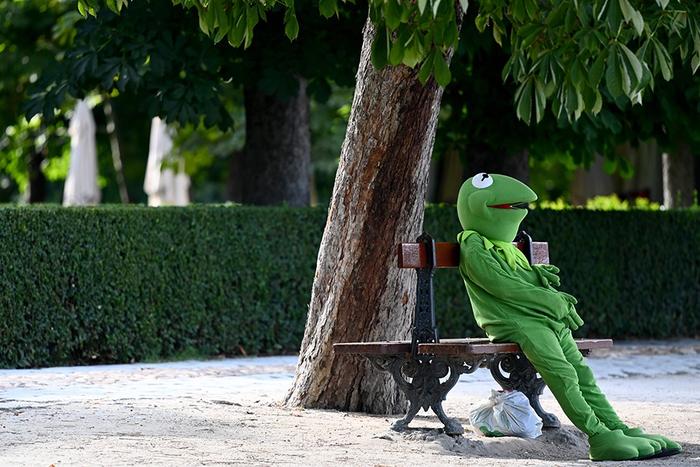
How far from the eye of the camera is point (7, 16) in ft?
67.8

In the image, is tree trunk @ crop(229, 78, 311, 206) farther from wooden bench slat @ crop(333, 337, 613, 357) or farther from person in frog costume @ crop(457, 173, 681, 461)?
wooden bench slat @ crop(333, 337, 613, 357)

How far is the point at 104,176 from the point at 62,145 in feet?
44.1

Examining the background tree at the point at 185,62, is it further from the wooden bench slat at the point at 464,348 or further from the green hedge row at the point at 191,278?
the wooden bench slat at the point at 464,348

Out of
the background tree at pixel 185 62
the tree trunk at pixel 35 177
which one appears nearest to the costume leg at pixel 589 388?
the background tree at pixel 185 62

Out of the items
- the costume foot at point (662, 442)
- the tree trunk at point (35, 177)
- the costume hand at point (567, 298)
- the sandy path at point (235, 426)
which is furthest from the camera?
the tree trunk at point (35, 177)

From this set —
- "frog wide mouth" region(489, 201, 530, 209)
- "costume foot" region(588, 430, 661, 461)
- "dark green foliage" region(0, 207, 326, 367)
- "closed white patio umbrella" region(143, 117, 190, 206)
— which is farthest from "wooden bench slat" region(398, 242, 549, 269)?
"closed white patio umbrella" region(143, 117, 190, 206)

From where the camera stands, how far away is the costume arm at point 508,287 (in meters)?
7.20

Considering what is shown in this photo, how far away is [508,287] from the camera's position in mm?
7215

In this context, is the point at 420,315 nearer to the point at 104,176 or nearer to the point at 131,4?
the point at 131,4

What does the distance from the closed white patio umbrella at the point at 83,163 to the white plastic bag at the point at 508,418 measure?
15.4 m

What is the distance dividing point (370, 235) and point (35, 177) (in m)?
23.4

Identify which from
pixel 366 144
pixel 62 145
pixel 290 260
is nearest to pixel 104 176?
pixel 62 145

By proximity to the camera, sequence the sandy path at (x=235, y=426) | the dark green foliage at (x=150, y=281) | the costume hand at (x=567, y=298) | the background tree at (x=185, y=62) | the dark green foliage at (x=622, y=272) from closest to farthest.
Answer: the sandy path at (x=235, y=426) → the costume hand at (x=567, y=298) → the dark green foliage at (x=150, y=281) → the background tree at (x=185, y=62) → the dark green foliage at (x=622, y=272)

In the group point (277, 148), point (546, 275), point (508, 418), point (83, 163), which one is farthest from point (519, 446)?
point (83, 163)
